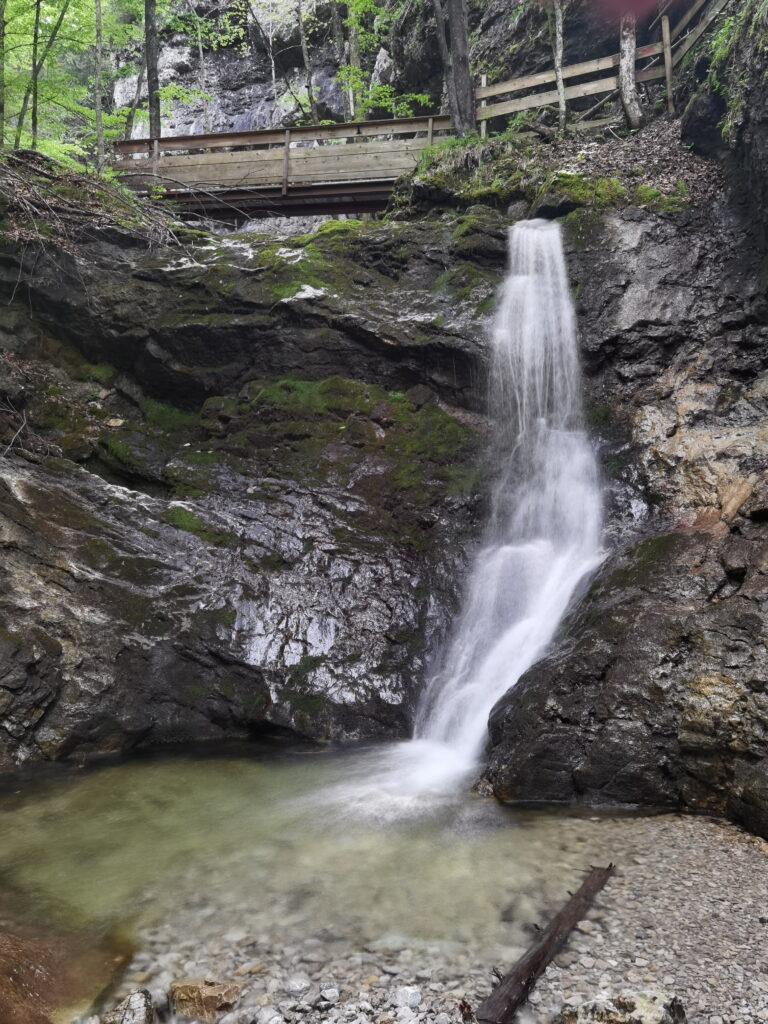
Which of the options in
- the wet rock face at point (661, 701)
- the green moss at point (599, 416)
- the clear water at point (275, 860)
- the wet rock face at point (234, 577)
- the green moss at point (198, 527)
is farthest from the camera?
→ the green moss at point (599, 416)

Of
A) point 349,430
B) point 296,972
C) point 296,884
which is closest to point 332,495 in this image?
point 349,430

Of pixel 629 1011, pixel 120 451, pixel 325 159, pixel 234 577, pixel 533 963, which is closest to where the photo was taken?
pixel 629 1011

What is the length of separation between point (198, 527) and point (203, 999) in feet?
20.1

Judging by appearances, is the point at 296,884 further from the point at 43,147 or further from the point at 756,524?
the point at 43,147

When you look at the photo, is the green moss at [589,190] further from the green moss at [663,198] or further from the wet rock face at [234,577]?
the wet rock face at [234,577]

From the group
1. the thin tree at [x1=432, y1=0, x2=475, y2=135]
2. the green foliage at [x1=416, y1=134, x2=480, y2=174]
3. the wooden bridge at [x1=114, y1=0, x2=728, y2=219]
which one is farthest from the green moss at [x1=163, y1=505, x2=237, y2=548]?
the thin tree at [x1=432, y1=0, x2=475, y2=135]

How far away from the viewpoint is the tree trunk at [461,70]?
1421 cm

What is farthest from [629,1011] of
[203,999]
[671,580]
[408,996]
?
[671,580]

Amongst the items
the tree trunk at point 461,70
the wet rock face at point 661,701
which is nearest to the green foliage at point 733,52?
the tree trunk at point 461,70

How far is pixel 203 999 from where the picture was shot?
2984 mm

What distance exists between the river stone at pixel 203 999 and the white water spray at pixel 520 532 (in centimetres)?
243

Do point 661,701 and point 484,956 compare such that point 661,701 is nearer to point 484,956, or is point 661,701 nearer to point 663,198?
point 484,956

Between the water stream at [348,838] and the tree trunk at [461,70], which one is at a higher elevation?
the tree trunk at [461,70]

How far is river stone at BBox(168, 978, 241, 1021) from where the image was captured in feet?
9.71
